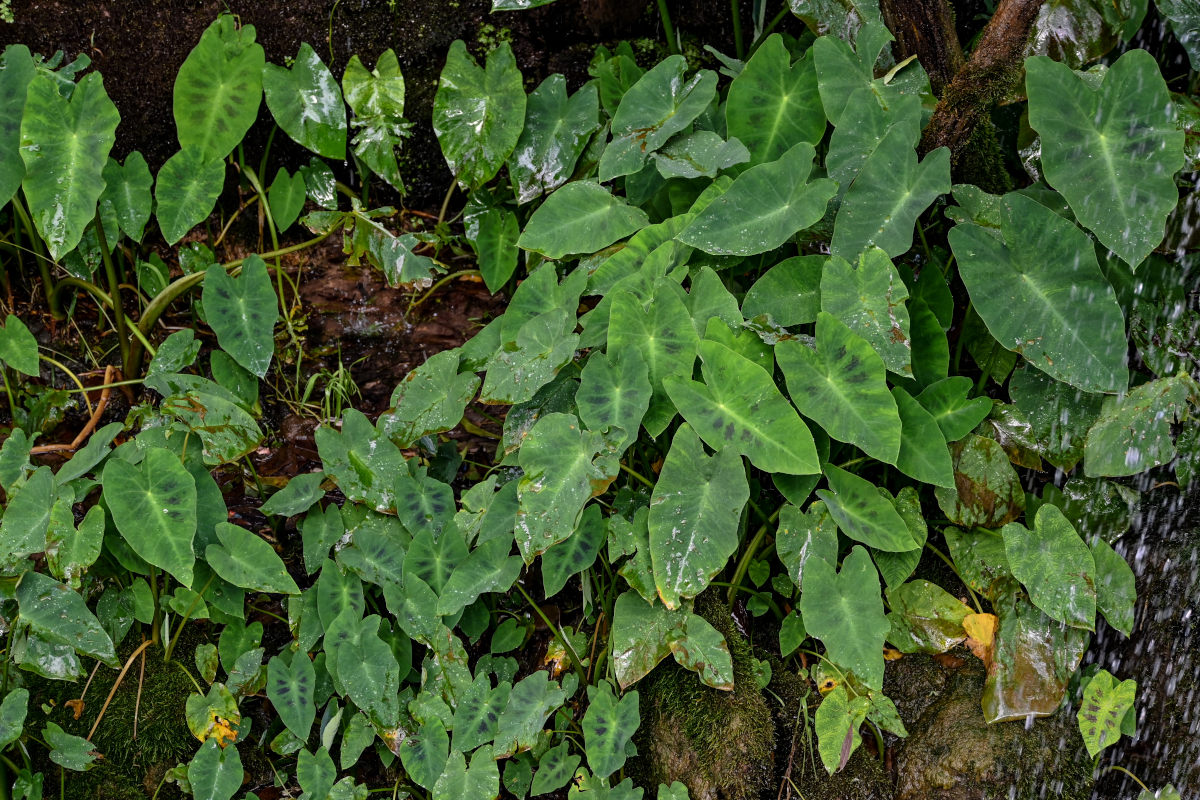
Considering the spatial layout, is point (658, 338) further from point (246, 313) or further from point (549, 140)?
point (246, 313)

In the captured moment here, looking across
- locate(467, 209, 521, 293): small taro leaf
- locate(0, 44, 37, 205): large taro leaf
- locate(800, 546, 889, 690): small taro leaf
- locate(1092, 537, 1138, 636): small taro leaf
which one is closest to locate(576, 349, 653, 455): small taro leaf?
locate(800, 546, 889, 690): small taro leaf

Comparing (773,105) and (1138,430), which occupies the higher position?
(773,105)

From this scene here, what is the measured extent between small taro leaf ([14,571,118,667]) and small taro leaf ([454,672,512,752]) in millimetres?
713

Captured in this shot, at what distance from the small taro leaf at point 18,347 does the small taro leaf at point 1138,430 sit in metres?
2.35

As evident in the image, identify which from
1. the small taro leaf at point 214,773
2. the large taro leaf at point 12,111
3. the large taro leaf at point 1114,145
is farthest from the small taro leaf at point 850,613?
the large taro leaf at point 12,111

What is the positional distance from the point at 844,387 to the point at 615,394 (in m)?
0.43

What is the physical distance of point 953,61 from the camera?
2.11m

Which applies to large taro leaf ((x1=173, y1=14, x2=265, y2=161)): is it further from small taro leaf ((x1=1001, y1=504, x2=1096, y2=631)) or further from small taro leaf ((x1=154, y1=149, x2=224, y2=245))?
small taro leaf ((x1=1001, y1=504, x2=1096, y2=631))

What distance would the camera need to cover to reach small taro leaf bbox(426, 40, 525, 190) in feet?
7.49

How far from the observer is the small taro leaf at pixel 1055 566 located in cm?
171

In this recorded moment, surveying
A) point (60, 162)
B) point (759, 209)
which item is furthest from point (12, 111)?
point (759, 209)

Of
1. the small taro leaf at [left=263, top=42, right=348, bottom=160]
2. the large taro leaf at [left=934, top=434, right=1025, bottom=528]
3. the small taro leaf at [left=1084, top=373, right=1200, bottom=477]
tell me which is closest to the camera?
the small taro leaf at [left=1084, top=373, right=1200, bottom=477]

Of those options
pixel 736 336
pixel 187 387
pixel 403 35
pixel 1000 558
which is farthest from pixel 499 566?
pixel 403 35

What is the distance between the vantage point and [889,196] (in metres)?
1.78
